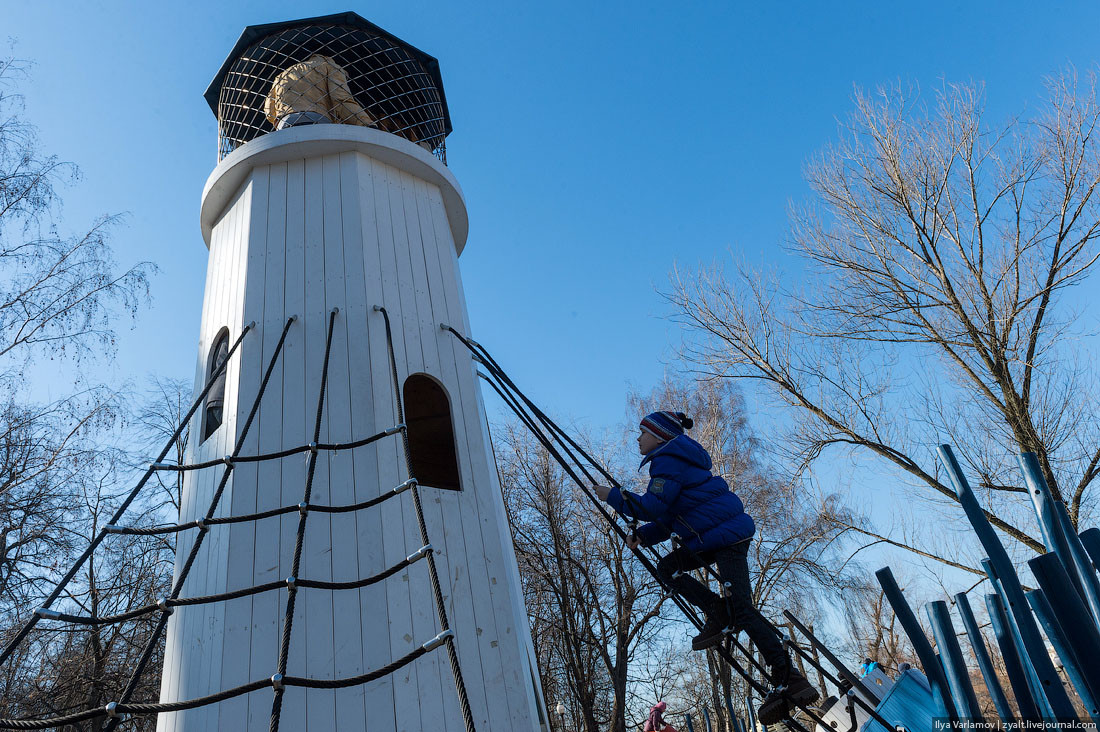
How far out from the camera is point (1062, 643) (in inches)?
74.7

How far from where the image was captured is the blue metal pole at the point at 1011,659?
203 centimetres

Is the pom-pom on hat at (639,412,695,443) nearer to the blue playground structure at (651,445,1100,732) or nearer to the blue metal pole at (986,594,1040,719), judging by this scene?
the blue playground structure at (651,445,1100,732)

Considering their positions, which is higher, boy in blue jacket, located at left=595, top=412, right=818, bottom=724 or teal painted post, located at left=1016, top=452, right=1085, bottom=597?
boy in blue jacket, located at left=595, top=412, right=818, bottom=724

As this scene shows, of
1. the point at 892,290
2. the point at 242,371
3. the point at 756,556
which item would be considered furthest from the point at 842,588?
the point at 242,371

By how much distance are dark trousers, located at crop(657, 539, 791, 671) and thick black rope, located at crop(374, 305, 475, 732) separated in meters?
1.31

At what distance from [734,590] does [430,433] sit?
2.94 meters

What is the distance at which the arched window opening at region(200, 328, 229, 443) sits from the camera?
5023 mm

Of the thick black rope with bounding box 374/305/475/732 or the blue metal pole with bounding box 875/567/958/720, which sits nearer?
the blue metal pole with bounding box 875/567/958/720

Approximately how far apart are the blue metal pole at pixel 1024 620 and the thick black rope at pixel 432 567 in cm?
174

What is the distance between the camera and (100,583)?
13586 millimetres

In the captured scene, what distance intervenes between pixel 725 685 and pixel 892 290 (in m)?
9.16

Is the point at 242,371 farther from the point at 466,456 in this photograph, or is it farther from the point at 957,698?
the point at 957,698

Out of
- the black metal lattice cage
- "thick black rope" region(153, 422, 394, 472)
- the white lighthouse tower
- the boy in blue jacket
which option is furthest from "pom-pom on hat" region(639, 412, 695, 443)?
the black metal lattice cage

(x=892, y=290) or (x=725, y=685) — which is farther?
(x=725, y=685)
